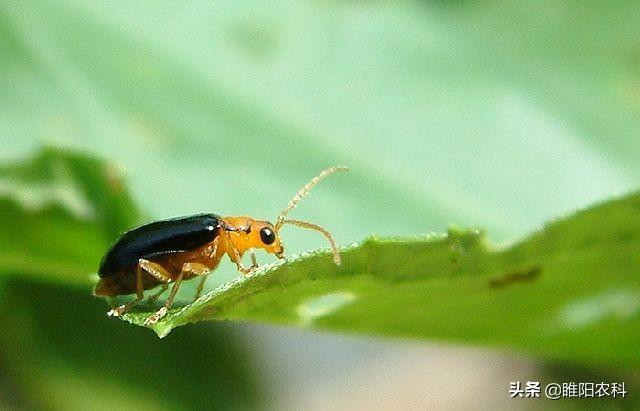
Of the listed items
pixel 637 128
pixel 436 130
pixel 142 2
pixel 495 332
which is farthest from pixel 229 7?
pixel 495 332

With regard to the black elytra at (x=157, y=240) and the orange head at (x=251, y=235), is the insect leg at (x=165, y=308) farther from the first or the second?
the orange head at (x=251, y=235)

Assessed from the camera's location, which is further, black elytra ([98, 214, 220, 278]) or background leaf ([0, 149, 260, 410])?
background leaf ([0, 149, 260, 410])

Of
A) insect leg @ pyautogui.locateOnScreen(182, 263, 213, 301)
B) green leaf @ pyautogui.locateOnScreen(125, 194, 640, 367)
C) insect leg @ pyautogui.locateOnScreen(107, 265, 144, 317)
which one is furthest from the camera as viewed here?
insect leg @ pyautogui.locateOnScreen(182, 263, 213, 301)

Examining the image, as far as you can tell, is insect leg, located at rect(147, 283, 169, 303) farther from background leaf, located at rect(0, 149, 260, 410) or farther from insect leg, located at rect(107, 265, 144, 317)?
background leaf, located at rect(0, 149, 260, 410)

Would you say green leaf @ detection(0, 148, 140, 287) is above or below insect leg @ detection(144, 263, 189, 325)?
above

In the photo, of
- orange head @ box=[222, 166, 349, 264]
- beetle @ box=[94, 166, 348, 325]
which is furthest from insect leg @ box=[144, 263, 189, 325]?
orange head @ box=[222, 166, 349, 264]

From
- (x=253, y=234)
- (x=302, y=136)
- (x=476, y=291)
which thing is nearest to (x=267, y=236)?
(x=253, y=234)
